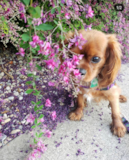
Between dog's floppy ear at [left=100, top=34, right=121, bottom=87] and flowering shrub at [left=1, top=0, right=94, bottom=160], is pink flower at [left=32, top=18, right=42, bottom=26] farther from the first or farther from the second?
dog's floppy ear at [left=100, top=34, right=121, bottom=87]

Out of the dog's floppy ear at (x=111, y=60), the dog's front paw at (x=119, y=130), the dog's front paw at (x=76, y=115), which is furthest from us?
the dog's front paw at (x=76, y=115)

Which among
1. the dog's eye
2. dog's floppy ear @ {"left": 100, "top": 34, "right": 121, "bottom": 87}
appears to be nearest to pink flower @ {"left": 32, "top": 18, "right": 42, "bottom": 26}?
the dog's eye

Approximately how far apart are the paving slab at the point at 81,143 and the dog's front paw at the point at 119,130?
5cm

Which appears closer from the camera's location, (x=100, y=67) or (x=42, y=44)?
(x=42, y=44)

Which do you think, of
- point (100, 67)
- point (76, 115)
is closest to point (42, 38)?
point (100, 67)

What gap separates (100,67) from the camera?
1.68 metres

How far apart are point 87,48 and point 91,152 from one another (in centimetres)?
110

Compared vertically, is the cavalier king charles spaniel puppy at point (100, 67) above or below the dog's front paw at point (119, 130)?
above

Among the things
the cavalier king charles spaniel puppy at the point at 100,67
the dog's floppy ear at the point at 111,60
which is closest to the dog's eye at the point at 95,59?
the cavalier king charles spaniel puppy at the point at 100,67

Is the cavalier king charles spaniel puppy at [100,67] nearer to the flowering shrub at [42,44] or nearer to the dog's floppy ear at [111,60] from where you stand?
the dog's floppy ear at [111,60]

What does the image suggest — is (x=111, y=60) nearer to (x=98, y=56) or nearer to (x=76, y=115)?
(x=98, y=56)

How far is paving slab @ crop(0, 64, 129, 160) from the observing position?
157 centimetres

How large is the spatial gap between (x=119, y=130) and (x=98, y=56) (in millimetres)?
931

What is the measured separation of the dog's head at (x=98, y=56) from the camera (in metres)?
1.48
